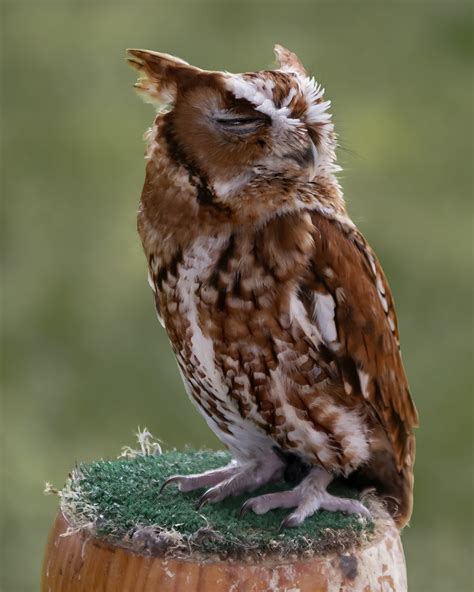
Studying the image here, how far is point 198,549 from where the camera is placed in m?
2.13

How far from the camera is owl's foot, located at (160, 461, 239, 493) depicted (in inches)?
94.3

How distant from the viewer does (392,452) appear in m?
2.44

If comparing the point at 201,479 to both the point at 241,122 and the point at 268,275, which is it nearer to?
the point at 268,275

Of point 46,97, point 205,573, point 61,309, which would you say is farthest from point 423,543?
point 46,97

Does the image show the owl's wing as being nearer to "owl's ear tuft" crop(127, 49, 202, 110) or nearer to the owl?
the owl

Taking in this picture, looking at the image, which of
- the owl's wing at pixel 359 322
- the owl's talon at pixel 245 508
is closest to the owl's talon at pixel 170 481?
the owl's talon at pixel 245 508

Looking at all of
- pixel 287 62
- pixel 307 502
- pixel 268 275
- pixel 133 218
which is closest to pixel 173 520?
pixel 307 502

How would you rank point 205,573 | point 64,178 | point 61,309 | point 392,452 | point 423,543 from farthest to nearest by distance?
point 64,178 < point 61,309 < point 423,543 < point 392,452 < point 205,573

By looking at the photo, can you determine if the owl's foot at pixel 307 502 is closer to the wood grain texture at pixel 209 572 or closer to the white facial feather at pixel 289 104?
the wood grain texture at pixel 209 572

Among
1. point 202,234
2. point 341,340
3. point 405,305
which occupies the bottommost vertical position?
point 341,340

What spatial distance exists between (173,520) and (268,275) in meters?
0.46

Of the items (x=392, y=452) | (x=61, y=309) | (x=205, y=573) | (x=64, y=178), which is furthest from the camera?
(x=64, y=178)

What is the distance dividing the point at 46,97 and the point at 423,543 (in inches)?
120

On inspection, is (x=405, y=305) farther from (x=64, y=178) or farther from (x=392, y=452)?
(x=392, y=452)
